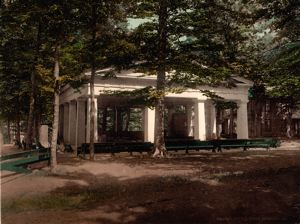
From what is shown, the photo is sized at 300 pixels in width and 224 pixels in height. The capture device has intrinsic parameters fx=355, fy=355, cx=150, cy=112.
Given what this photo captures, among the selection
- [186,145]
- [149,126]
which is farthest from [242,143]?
[149,126]

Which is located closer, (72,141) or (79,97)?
(79,97)

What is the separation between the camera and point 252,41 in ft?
145

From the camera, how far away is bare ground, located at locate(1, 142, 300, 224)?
8.30 m

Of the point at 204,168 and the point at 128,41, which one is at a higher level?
the point at 128,41

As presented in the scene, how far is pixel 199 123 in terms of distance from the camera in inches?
1150

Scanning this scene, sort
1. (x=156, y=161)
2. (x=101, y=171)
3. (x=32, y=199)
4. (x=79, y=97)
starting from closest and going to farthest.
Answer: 1. (x=32, y=199)
2. (x=101, y=171)
3. (x=156, y=161)
4. (x=79, y=97)

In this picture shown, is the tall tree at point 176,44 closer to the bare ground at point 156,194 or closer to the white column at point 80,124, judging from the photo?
the bare ground at point 156,194

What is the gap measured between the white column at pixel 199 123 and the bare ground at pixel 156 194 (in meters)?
12.4

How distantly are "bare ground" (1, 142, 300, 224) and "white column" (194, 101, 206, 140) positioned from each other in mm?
12394

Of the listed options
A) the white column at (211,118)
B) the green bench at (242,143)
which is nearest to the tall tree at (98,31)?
the green bench at (242,143)

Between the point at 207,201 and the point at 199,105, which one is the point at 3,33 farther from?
the point at 207,201

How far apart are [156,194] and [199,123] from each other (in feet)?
62.6

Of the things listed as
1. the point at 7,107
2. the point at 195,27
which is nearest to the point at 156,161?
the point at 195,27

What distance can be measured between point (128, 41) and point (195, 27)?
13.1 feet
